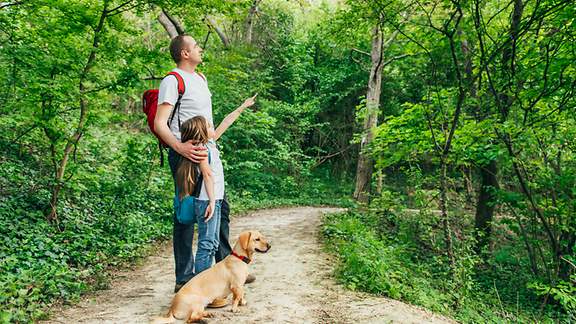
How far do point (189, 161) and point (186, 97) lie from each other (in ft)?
1.87

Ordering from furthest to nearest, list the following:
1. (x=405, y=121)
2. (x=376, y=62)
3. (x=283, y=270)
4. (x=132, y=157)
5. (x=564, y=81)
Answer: (x=376, y=62)
(x=405, y=121)
(x=132, y=157)
(x=564, y=81)
(x=283, y=270)

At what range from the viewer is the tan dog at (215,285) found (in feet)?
11.1

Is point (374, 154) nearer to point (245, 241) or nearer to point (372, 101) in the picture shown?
point (372, 101)

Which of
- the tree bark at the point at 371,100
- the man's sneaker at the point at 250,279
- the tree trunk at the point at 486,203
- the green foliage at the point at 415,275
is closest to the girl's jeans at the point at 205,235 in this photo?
the man's sneaker at the point at 250,279

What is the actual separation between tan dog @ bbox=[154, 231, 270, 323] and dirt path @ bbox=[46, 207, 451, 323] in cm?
21

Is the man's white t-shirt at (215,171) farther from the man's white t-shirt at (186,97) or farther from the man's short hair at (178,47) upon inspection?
the man's short hair at (178,47)

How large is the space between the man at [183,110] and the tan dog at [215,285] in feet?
0.83

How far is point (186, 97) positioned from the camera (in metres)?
3.64

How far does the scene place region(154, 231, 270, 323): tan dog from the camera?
11.1 feet

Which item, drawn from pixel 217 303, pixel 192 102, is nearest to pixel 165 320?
pixel 217 303

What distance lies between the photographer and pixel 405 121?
9508 millimetres

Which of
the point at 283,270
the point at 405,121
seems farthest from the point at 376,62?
the point at 283,270

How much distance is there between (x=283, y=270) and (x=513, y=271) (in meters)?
6.82

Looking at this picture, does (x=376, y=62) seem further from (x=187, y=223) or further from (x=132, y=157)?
(x=187, y=223)
